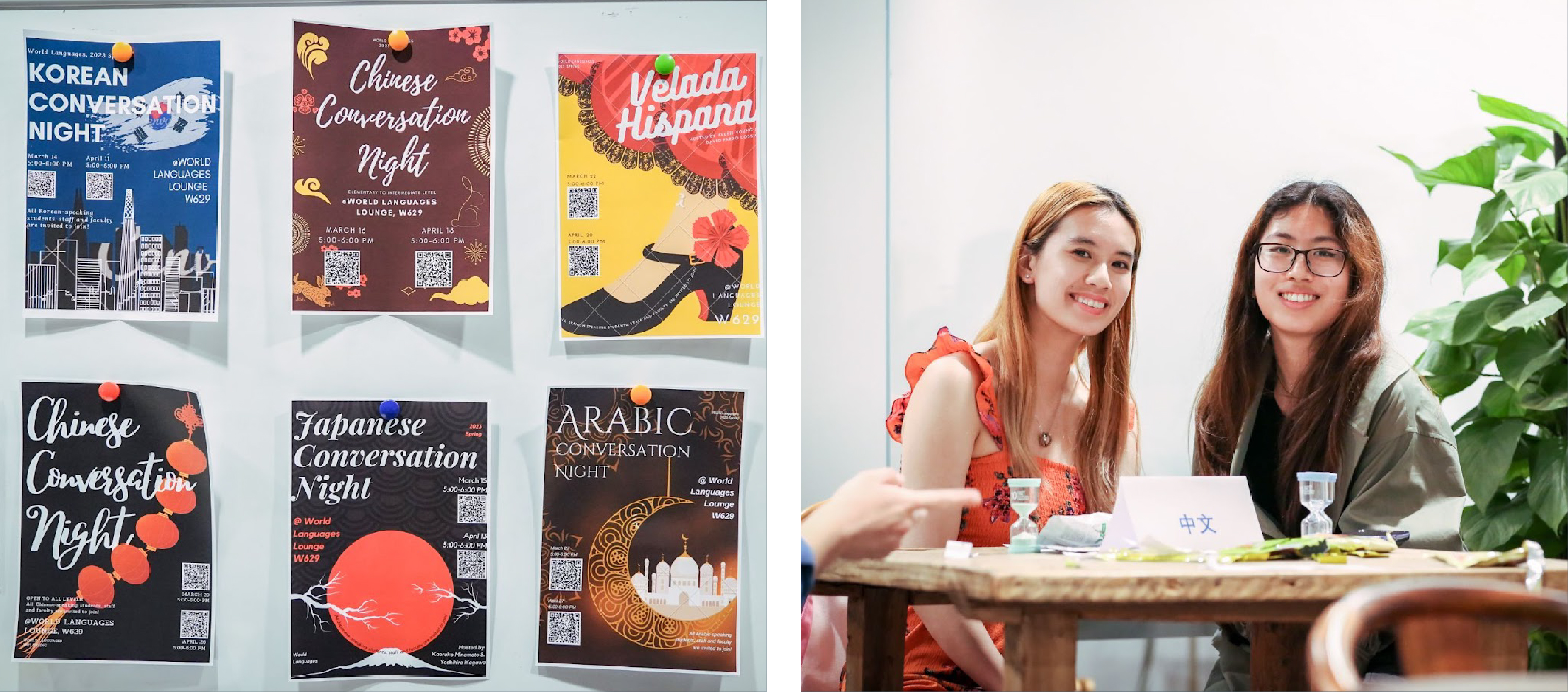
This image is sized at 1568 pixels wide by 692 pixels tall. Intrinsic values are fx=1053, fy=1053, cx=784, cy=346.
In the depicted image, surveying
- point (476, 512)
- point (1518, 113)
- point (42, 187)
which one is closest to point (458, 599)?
point (476, 512)

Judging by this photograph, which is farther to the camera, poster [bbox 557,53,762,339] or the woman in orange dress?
poster [bbox 557,53,762,339]

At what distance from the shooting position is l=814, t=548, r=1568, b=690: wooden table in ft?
4.74

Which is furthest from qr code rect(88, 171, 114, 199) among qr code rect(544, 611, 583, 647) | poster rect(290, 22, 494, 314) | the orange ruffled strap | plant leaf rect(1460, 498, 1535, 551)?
plant leaf rect(1460, 498, 1535, 551)

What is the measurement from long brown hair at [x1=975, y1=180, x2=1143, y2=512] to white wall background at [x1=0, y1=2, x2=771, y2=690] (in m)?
0.50

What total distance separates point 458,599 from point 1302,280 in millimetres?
1862

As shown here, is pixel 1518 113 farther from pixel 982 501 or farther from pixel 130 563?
pixel 130 563

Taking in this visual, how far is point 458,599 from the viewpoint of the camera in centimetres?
215

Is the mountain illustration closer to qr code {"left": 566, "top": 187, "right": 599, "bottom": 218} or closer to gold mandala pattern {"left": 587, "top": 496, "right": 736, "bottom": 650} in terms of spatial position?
gold mandala pattern {"left": 587, "top": 496, "right": 736, "bottom": 650}

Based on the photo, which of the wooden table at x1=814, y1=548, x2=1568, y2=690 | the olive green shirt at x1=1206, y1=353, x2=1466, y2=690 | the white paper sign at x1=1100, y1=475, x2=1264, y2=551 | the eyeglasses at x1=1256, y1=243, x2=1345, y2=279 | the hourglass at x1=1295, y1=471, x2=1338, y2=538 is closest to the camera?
the wooden table at x1=814, y1=548, x2=1568, y2=690

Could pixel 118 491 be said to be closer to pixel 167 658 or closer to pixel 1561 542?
pixel 167 658

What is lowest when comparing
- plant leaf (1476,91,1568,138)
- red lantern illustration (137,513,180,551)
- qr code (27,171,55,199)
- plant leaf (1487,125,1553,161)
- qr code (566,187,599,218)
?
red lantern illustration (137,513,180,551)

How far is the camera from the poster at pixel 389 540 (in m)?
2.14

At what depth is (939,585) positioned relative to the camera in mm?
1542

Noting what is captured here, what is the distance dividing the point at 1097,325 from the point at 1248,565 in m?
0.66
